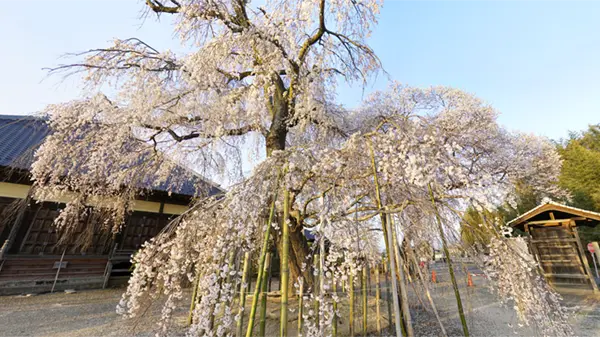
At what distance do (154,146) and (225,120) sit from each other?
1.76 meters

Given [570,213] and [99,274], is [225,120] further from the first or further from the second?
[570,213]

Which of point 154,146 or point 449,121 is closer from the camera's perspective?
point 154,146

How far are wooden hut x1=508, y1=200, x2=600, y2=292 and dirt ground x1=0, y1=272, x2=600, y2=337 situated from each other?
88.5 inches

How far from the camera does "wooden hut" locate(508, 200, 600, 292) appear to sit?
26.8ft

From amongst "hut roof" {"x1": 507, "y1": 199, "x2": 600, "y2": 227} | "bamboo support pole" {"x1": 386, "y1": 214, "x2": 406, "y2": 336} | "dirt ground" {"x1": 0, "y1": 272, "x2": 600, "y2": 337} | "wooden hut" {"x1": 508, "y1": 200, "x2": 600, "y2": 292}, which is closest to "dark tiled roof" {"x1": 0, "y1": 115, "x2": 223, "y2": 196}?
"dirt ground" {"x1": 0, "y1": 272, "x2": 600, "y2": 337}

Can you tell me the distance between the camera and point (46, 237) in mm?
6586

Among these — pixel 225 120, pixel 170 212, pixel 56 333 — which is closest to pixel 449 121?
pixel 225 120

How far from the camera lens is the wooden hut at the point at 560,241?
817cm

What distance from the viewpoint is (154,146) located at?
5.60 metres

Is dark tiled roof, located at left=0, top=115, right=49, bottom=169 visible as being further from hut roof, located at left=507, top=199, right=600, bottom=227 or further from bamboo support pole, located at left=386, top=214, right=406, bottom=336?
hut roof, located at left=507, top=199, right=600, bottom=227

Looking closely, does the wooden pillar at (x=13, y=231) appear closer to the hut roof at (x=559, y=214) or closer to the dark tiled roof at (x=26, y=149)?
the dark tiled roof at (x=26, y=149)

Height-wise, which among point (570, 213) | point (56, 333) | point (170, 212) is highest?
point (570, 213)

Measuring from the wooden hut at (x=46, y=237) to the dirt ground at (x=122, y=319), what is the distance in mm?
488

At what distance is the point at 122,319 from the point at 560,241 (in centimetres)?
1339
